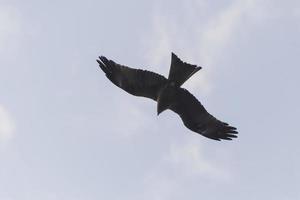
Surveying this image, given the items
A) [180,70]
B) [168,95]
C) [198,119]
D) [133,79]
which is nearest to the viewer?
[180,70]

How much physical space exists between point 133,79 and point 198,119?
2.24 m

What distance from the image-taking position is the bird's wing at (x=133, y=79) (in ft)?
39.5

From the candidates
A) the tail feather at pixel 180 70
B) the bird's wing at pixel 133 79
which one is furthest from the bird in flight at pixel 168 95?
the tail feather at pixel 180 70

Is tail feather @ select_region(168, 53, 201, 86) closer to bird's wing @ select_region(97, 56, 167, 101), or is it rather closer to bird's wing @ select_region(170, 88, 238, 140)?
bird's wing @ select_region(97, 56, 167, 101)

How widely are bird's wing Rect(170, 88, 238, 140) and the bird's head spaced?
23cm

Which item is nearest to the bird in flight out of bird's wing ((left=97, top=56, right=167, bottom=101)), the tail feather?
bird's wing ((left=97, top=56, right=167, bottom=101))

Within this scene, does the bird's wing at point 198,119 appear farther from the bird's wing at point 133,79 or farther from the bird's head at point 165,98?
the bird's wing at point 133,79

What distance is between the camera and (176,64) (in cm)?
1103

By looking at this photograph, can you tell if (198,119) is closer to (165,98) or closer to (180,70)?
(165,98)

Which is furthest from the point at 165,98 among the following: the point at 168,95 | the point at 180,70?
the point at 180,70

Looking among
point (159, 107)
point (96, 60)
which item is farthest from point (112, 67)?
point (159, 107)

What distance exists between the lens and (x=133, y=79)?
1235 centimetres

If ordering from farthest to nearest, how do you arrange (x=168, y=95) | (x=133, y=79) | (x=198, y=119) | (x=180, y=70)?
(x=198, y=119) < (x=133, y=79) < (x=168, y=95) < (x=180, y=70)

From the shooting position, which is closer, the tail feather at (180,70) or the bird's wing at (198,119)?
the tail feather at (180,70)
